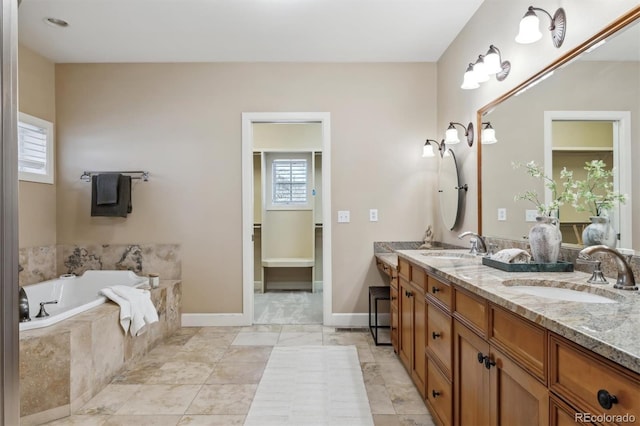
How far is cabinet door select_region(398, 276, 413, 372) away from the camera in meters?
2.30

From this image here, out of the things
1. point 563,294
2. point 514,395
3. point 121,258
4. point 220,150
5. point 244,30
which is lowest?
point 514,395

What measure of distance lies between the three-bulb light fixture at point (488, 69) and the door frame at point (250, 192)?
1.48 meters

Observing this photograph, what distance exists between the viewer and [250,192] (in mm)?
3516

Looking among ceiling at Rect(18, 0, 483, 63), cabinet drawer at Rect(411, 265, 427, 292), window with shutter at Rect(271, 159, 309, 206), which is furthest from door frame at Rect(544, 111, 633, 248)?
window with shutter at Rect(271, 159, 309, 206)

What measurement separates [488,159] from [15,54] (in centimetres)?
253

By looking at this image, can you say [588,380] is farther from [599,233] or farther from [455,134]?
[455,134]

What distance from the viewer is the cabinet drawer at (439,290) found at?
1.62 meters

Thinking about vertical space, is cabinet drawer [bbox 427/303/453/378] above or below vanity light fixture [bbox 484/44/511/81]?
below

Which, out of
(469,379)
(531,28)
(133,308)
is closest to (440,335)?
(469,379)

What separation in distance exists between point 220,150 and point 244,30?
3.80 ft

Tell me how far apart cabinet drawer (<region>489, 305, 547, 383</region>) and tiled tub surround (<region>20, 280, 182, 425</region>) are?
7.39ft

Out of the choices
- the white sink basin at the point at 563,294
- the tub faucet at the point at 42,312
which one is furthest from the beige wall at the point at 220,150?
the white sink basin at the point at 563,294

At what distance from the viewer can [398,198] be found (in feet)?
11.5

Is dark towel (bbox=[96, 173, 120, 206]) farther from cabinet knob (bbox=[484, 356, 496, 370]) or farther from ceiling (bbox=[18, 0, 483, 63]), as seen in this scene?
cabinet knob (bbox=[484, 356, 496, 370])
